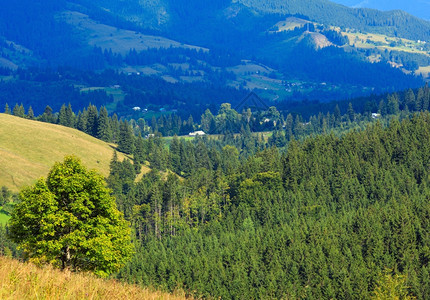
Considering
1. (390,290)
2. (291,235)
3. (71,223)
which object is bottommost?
(390,290)

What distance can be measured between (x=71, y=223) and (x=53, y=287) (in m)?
34.7

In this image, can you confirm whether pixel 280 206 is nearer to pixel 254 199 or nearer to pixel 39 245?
pixel 254 199

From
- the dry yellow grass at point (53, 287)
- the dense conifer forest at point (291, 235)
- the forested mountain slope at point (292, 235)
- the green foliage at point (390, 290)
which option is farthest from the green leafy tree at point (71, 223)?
the green foliage at point (390, 290)

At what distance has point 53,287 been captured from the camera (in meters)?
21.6

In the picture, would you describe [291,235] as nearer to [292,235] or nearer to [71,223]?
[292,235]

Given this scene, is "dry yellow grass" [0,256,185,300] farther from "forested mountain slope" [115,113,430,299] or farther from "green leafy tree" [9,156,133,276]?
"forested mountain slope" [115,113,430,299]

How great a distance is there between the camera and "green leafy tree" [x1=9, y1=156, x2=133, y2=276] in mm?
54688

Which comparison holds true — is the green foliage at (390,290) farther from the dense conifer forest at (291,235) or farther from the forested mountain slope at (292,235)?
the forested mountain slope at (292,235)

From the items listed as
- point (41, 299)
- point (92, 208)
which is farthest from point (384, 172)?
point (41, 299)

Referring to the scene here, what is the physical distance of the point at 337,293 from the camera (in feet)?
393

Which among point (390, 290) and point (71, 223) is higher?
point (71, 223)

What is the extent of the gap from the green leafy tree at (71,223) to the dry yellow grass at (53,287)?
3020 cm

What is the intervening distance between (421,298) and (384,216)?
125ft

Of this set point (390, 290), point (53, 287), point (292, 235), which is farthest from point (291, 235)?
point (53, 287)
